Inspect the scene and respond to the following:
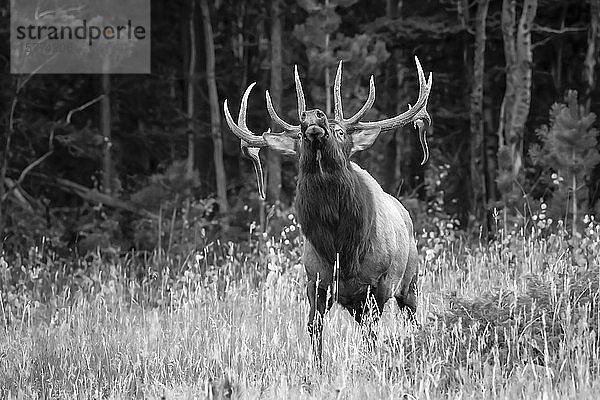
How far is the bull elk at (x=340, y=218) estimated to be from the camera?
7582 mm

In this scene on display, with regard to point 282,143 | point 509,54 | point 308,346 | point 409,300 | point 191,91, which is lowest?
point 308,346

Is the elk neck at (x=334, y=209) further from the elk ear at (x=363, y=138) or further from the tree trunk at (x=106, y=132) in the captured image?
the tree trunk at (x=106, y=132)

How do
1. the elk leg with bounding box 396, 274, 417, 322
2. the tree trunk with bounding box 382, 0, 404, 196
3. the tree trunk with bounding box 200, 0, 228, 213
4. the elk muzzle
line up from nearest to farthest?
the elk muzzle, the elk leg with bounding box 396, 274, 417, 322, the tree trunk with bounding box 200, 0, 228, 213, the tree trunk with bounding box 382, 0, 404, 196

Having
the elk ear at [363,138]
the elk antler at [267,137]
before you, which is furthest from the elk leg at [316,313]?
the elk ear at [363,138]

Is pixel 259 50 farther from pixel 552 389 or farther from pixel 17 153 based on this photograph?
pixel 552 389

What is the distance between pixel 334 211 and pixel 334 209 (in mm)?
14

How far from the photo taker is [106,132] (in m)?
21.1

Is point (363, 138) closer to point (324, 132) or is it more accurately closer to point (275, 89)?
point (324, 132)

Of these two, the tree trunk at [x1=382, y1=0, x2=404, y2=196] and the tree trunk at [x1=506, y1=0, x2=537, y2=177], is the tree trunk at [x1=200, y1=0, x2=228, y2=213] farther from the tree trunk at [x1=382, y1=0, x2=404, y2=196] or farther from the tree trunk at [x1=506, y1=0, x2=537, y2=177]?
the tree trunk at [x1=506, y1=0, x2=537, y2=177]

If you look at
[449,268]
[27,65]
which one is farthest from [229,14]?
[449,268]

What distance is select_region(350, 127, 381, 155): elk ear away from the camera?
8.03 meters

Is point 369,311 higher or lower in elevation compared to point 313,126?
lower

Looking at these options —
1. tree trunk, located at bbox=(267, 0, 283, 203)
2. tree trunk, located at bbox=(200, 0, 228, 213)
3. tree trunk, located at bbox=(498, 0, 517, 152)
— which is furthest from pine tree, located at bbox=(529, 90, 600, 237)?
tree trunk, located at bbox=(200, 0, 228, 213)

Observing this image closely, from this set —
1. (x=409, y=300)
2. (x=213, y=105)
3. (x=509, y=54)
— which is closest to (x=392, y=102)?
(x=213, y=105)
